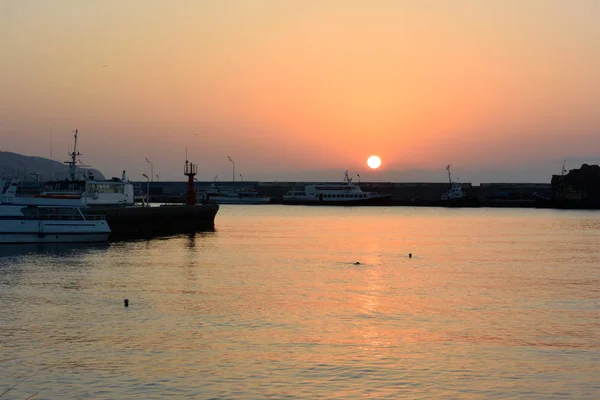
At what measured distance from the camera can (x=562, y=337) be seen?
2753 centimetres

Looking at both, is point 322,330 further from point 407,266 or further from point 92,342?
point 407,266

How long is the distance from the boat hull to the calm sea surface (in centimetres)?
1034

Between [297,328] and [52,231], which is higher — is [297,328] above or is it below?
below

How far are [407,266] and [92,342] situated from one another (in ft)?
106

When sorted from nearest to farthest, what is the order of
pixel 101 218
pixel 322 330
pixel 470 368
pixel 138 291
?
pixel 470 368
pixel 322 330
pixel 138 291
pixel 101 218

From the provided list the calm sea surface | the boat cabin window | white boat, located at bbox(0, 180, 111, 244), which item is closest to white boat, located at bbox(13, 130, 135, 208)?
the boat cabin window

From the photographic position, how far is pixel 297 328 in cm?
2930

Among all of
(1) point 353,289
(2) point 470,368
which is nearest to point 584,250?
(1) point 353,289

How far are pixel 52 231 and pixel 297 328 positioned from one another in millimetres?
45873

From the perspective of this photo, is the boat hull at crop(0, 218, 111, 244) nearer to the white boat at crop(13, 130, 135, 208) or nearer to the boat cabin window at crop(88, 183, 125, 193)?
the white boat at crop(13, 130, 135, 208)

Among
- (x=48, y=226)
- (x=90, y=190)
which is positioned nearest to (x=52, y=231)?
(x=48, y=226)

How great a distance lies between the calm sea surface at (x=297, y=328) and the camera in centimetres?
2123

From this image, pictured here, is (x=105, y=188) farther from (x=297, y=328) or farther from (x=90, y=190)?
(x=297, y=328)

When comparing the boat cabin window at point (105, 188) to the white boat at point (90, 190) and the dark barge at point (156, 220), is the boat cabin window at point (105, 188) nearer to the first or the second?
the white boat at point (90, 190)
